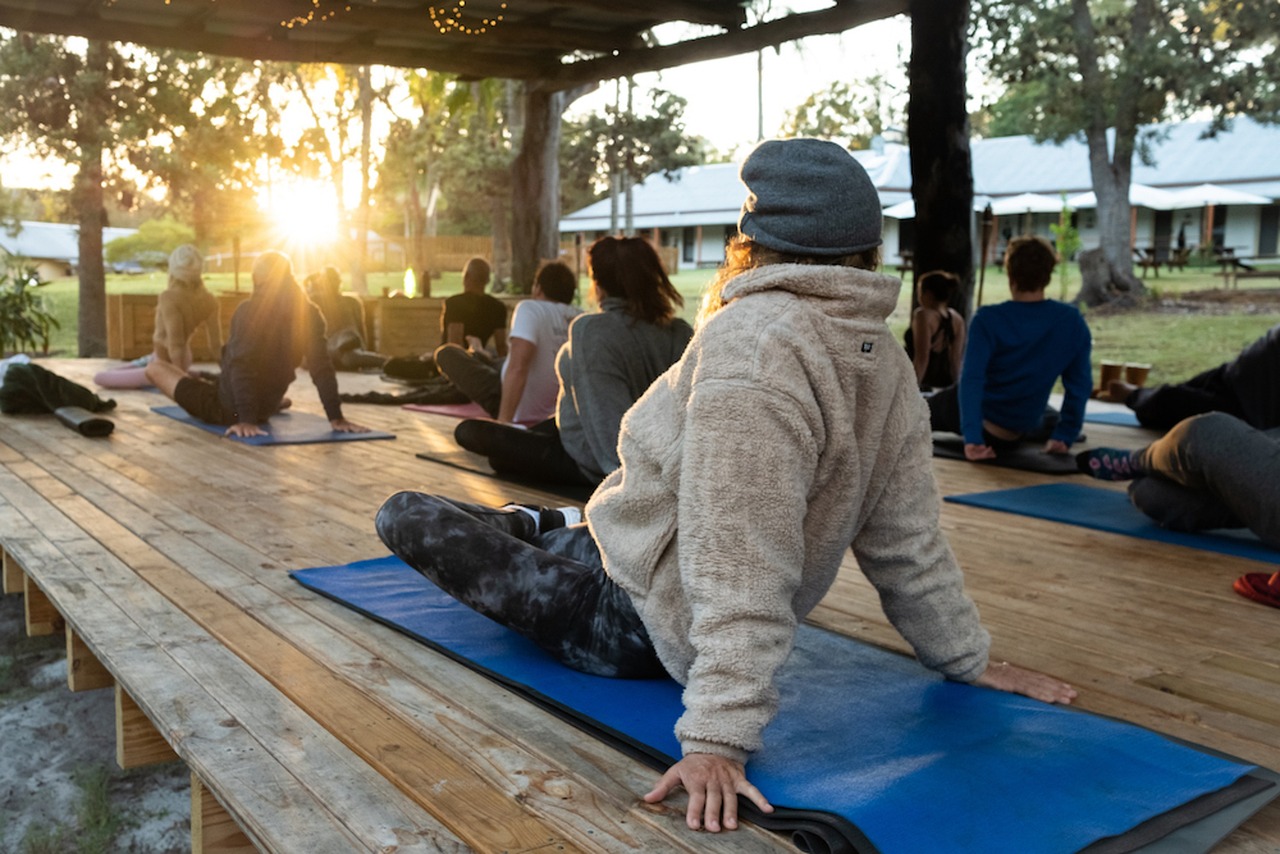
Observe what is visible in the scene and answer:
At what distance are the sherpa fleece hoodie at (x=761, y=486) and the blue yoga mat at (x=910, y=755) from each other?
0.59ft

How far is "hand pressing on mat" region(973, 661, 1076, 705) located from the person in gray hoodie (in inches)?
4.2

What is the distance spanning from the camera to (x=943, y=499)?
4398 millimetres

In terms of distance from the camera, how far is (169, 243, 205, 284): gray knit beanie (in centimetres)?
669

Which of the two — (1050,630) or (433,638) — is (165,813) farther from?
(1050,630)

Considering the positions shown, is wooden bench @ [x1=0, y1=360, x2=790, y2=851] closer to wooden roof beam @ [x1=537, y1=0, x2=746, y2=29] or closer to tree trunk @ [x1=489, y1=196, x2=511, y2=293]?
wooden roof beam @ [x1=537, y1=0, x2=746, y2=29]

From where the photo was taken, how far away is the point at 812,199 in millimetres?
1716

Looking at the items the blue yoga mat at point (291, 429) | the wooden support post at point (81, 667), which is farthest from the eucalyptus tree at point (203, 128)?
the wooden support post at point (81, 667)

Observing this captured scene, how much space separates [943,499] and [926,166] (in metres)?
3.29

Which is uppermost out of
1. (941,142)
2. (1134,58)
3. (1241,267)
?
(1134,58)

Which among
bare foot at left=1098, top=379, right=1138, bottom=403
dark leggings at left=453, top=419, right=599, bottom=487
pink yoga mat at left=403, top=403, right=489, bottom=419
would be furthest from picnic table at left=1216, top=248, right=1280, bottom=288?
dark leggings at left=453, top=419, right=599, bottom=487

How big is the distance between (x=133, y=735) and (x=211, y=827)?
23.7 inches

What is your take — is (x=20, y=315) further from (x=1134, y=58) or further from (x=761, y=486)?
(x=1134, y=58)

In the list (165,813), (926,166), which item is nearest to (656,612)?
(165,813)

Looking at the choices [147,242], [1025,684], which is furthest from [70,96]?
[147,242]
